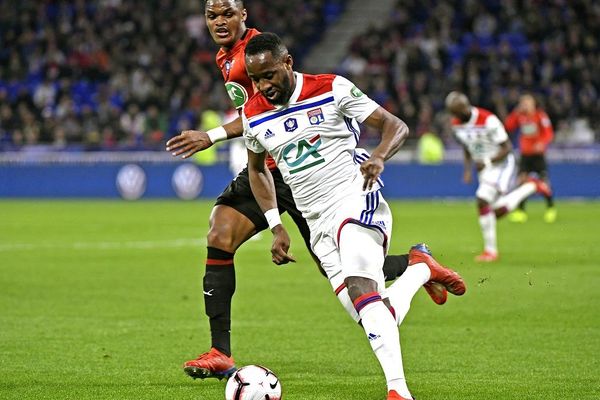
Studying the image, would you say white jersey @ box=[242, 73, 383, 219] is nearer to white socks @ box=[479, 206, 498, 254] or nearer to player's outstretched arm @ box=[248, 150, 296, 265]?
player's outstretched arm @ box=[248, 150, 296, 265]

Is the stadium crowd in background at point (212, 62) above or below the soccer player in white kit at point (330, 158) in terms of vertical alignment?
below

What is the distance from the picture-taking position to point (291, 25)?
3441cm

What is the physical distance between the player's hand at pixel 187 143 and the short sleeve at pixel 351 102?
940 mm

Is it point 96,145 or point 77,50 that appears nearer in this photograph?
point 96,145

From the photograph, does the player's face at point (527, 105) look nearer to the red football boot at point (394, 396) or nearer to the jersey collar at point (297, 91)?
the jersey collar at point (297, 91)

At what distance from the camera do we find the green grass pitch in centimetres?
675

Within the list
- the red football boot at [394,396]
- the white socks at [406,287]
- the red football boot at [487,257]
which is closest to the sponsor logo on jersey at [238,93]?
the white socks at [406,287]

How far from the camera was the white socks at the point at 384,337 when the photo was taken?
5.76 metres

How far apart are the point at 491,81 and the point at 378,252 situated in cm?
2400

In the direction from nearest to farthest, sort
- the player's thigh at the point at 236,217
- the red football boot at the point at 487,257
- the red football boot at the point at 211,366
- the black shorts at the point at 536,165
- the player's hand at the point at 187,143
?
the player's hand at the point at 187,143
the red football boot at the point at 211,366
the player's thigh at the point at 236,217
the red football boot at the point at 487,257
the black shorts at the point at 536,165

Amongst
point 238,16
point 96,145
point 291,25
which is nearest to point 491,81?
point 291,25

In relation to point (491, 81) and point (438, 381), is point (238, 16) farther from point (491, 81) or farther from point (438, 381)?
point (491, 81)

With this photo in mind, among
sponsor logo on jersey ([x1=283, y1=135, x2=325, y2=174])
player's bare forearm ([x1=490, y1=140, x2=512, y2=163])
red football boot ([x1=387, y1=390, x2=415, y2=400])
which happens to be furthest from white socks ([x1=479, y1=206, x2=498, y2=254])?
red football boot ([x1=387, y1=390, x2=415, y2=400])

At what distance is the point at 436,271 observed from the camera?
7137mm
